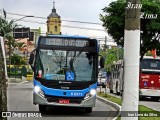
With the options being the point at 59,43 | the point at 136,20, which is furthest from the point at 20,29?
the point at 136,20

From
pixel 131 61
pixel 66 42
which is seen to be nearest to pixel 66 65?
pixel 66 42

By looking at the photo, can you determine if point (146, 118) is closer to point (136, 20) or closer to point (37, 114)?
point (37, 114)

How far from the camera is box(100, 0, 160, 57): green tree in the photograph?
70.8 feet

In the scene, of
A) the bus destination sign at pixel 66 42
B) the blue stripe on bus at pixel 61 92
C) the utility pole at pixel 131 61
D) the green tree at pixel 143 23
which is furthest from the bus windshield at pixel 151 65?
the utility pole at pixel 131 61

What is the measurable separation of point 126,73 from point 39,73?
9.19m

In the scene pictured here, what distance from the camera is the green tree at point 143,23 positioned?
21.6m

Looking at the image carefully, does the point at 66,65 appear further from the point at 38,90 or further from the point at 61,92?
the point at 38,90

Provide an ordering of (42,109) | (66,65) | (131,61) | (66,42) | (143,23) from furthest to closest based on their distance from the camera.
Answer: (143,23) → (42,109) → (66,42) → (66,65) → (131,61)

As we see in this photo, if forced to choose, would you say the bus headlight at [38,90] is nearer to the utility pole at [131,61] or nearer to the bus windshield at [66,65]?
the bus windshield at [66,65]

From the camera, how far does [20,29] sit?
68750 millimetres

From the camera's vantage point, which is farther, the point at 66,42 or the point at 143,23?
the point at 143,23

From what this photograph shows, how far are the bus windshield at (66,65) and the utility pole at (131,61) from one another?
8.82 metres

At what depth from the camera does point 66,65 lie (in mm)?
16766

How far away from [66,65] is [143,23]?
661cm
